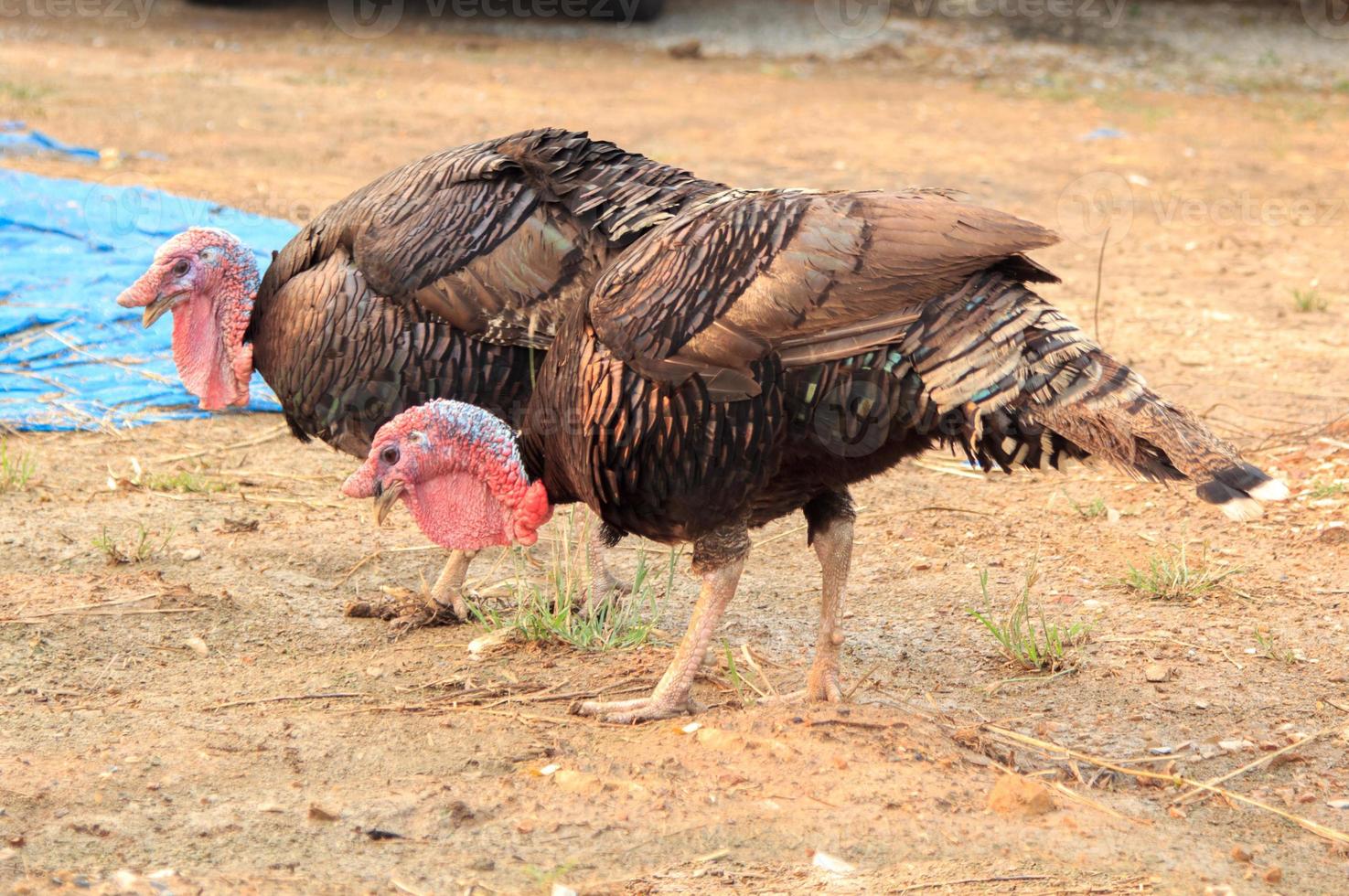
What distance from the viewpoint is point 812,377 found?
3.36m

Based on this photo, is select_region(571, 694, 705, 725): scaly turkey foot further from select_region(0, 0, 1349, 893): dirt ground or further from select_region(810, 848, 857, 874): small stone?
select_region(810, 848, 857, 874): small stone

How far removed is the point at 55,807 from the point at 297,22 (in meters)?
15.8

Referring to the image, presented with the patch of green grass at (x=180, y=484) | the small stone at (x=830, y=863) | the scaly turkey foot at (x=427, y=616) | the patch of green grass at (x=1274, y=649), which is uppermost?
the patch of green grass at (x=1274, y=649)

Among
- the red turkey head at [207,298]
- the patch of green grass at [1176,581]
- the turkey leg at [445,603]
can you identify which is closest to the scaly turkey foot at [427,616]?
the turkey leg at [445,603]

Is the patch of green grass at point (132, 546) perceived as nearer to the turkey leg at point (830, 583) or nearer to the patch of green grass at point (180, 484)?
the patch of green grass at point (180, 484)

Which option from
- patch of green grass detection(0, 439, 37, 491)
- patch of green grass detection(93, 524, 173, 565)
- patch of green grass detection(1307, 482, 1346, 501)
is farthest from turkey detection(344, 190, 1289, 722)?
patch of green grass detection(1307, 482, 1346, 501)

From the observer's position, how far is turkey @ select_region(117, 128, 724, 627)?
4234 mm

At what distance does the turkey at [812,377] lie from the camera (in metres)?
3.21

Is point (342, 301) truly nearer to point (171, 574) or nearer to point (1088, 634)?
point (171, 574)

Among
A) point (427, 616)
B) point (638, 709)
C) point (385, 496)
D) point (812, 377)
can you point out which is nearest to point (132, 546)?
point (427, 616)

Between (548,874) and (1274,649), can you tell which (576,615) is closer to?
(548,874)

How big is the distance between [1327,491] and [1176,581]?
1.03 m

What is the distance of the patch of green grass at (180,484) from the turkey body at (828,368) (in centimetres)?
228

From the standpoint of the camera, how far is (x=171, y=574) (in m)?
4.63
